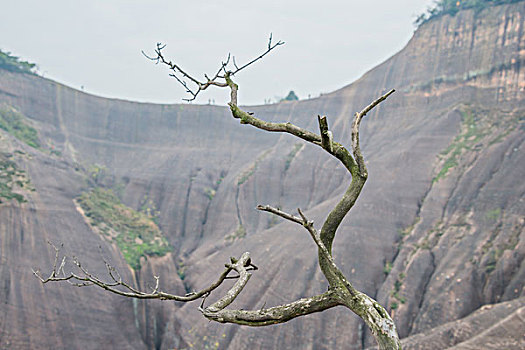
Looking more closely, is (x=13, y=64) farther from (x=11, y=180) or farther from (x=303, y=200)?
(x=303, y=200)

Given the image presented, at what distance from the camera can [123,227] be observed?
23.4 metres

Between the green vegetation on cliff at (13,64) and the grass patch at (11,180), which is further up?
the green vegetation on cliff at (13,64)

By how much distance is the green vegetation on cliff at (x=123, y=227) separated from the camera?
21.4m

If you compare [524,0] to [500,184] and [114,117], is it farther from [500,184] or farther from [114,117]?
[114,117]

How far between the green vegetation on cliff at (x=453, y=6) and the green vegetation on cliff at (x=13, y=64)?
3207 cm

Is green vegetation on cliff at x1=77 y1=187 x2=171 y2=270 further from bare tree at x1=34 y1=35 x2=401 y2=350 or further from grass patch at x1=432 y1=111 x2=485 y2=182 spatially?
bare tree at x1=34 y1=35 x2=401 y2=350

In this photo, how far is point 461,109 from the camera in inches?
899

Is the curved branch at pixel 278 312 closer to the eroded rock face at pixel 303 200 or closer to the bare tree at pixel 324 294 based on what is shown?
the bare tree at pixel 324 294

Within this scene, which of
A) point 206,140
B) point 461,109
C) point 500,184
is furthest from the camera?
point 206,140

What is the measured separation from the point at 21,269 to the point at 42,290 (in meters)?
1.21

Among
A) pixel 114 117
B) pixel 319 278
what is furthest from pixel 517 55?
pixel 114 117

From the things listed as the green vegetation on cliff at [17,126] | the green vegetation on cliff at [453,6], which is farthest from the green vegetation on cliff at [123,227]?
the green vegetation on cliff at [453,6]

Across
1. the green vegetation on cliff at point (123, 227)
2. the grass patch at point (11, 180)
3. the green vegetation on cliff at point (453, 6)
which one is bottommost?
the green vegetation on cliff at point (123, 227)

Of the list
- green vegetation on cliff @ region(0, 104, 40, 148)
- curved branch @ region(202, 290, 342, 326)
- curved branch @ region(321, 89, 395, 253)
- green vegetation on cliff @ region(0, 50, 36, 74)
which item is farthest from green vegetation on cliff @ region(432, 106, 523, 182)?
green vegetation on cliff @ region(0, 50, 36, 74)
